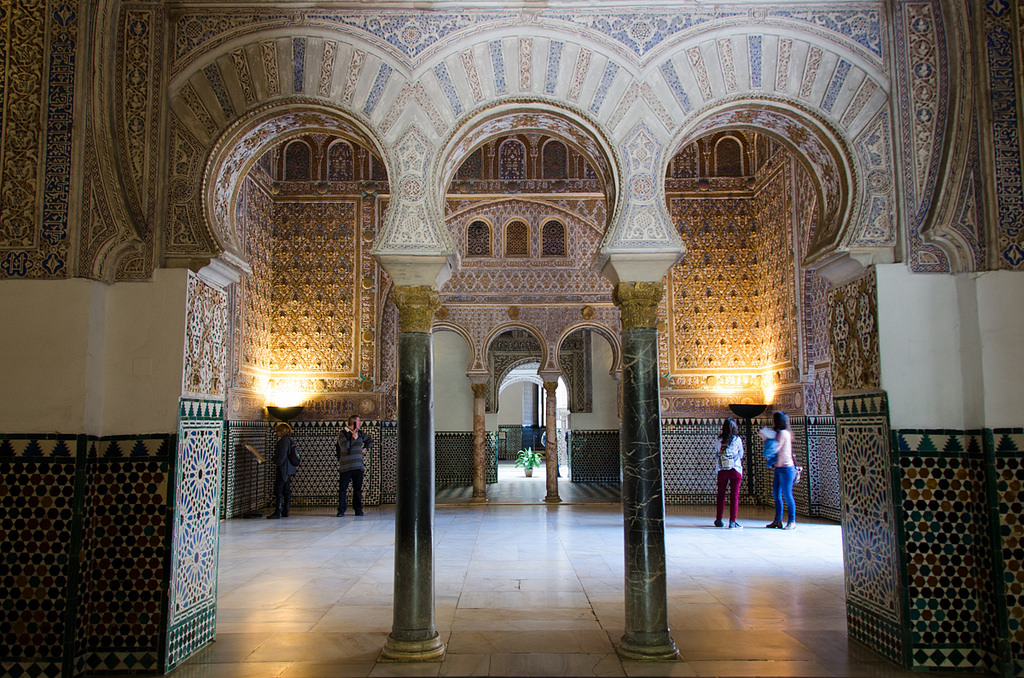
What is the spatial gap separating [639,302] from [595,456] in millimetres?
11735

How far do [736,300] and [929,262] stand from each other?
278 inches

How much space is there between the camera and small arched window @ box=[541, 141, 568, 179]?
12.1m

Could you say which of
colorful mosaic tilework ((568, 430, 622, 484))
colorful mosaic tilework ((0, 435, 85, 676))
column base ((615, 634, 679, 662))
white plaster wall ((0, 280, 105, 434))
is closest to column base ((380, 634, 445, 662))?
column base ((615, 634, 679, 662))

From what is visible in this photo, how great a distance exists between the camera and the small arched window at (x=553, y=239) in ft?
40.2

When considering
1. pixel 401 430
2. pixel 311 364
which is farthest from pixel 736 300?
pixel 401 430

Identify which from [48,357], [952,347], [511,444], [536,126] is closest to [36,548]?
[48,357]

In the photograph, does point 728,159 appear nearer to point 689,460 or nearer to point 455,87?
point 689,460

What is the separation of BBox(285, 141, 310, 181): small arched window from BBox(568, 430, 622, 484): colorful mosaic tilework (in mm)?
7879

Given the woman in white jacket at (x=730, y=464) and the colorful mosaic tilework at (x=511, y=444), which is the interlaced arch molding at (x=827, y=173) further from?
the colorful mosaic tilework at (x=511, y=444)

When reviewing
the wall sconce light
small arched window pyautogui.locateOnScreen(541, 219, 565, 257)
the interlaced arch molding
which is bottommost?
the wall sconce light

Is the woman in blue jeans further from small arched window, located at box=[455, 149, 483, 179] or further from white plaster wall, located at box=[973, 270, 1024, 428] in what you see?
small arched window, located at box=[455, 149, 483, 179]

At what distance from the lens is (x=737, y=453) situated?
889 cm

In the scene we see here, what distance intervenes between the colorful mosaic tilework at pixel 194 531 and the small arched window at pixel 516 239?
7985mm

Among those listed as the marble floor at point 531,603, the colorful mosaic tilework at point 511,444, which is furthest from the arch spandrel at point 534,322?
the colorful mosaic tilework at point 511,444
